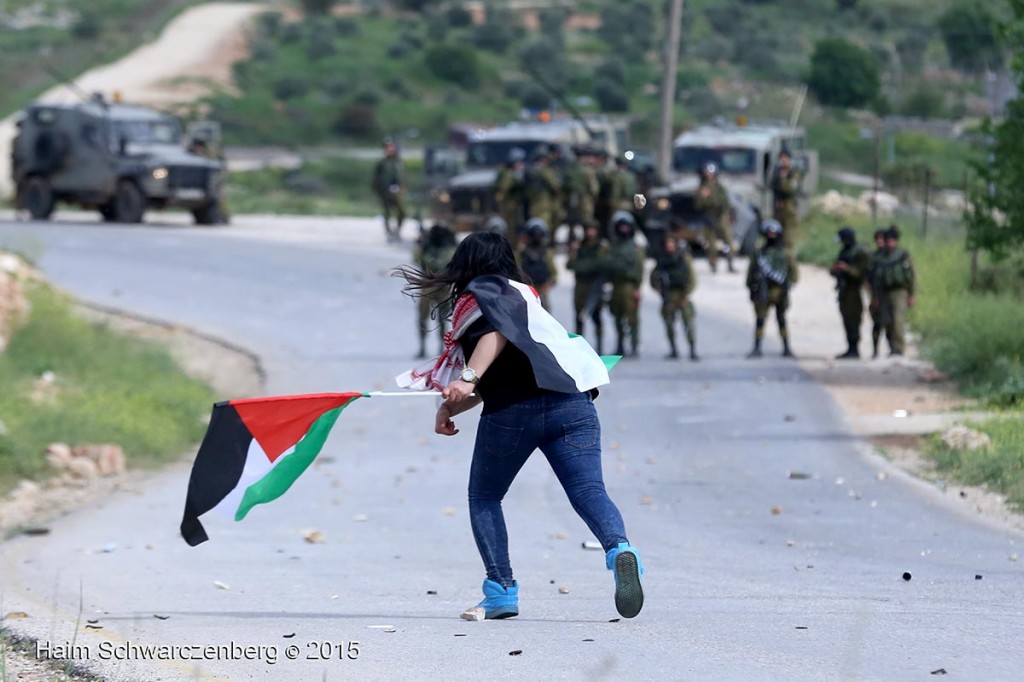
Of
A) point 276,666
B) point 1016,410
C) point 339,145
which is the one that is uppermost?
point 276,666

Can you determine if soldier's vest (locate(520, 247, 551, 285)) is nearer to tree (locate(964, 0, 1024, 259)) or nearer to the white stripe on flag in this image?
tree (locate(964, 0, 1024, 259))

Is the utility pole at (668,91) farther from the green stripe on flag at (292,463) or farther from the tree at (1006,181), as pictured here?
the green stripe on flag at (292,463)

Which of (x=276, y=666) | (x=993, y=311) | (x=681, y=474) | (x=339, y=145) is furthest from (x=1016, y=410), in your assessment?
(x=339, y=145)

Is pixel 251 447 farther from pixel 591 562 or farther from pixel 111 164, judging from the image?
pixel 111 164

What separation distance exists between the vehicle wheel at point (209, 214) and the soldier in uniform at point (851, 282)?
16.1m

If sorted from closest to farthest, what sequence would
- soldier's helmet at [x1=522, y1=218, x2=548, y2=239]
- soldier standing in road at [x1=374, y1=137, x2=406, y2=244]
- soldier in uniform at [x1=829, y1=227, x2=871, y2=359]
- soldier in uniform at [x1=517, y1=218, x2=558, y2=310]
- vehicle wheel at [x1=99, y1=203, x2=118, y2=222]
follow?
soldier's helmet at [x1=522, y1=218, x2=548, y2=239] < soldier in uniform at [x1=517, y1=218, x2=558, y2=310] < soldier in uniform at [x1=829, y1=227, x2=871, y2=359] < soldier standing in road at [x1=374, y1=137, x2=406, y2=244] < vehicle wheel at [x1=99, y1=203, x2=118, y2=222]

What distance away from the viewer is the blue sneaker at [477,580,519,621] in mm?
6848

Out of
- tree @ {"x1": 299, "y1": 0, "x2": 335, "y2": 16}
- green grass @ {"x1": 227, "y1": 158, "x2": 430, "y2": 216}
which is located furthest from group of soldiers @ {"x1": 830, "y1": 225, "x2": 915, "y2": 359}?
tree @ {"x1": 299, "y1": 0, "x2": 335, "y2": 16}

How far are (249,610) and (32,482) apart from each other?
5.17 metres

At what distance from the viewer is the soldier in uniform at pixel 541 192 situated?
931 inches

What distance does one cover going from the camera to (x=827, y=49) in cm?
4303

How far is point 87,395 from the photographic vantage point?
49.3 ft

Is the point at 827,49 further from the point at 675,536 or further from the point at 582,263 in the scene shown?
the point at 675,536

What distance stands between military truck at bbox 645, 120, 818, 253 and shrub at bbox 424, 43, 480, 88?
37719 mm
